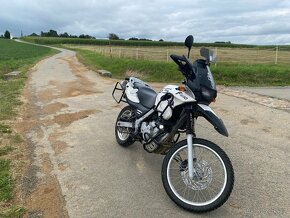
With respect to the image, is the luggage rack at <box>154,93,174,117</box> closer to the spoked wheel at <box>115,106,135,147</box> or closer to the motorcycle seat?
the motorcycle seat

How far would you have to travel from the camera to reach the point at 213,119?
3777 mm

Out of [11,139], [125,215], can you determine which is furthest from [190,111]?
[11,139]

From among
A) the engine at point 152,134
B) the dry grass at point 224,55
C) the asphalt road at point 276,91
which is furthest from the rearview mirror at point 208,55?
the dry grass at point 224,55

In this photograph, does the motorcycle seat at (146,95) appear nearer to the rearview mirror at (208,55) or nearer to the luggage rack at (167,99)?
the luggage rack at (167,99)

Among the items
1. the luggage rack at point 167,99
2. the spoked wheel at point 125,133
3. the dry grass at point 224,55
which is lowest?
the spoked wheel at point 125,133

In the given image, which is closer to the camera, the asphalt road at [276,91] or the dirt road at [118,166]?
the dirt road at [118,166]

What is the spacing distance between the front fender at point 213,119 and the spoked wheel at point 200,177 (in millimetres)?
176

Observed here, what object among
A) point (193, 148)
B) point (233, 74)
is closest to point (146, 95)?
point (193, 148)

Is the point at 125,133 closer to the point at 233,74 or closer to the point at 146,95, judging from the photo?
the point at 146,95

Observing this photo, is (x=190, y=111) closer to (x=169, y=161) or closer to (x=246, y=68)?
(x=169, y=161)

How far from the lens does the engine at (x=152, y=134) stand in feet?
14.5

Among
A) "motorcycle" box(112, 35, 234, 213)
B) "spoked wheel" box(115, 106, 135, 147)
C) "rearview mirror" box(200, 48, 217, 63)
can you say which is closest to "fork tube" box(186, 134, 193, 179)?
"motorcycle" box(112, 35, 234, 213)

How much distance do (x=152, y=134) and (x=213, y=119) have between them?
1066 millimetres

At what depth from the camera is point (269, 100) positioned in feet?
32.3
